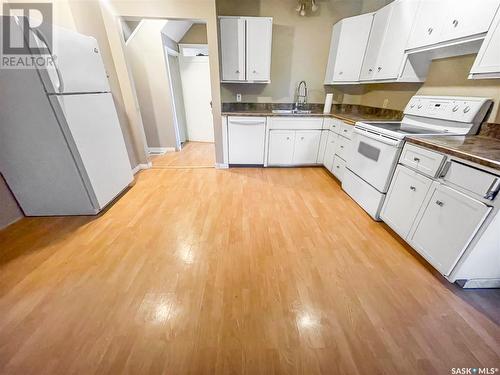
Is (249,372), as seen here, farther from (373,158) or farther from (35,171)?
(35,171)

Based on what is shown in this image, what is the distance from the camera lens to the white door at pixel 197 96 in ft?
13.9

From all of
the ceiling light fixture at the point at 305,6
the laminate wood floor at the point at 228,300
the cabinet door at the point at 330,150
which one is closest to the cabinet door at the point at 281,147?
the cabinet door at the point at 330,150

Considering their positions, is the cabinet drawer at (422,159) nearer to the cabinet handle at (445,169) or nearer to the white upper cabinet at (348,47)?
the cabinet handle at (445,169)

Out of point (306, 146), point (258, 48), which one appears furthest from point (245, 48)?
point (306, 146)

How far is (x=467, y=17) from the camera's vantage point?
1522 millimetres

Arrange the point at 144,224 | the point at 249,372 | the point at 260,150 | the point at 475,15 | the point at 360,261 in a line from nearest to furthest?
the point at 249,372 → the point at 475,15 → the point at 360,261 → the point at 144,224 → the point at 260,150

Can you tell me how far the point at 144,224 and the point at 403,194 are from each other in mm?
2420

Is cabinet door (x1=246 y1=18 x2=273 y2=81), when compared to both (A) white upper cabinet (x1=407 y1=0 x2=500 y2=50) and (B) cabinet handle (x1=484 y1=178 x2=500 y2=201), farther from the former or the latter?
(B) cabinet handle (x1=484 y1=178 x2=500 y2=201)

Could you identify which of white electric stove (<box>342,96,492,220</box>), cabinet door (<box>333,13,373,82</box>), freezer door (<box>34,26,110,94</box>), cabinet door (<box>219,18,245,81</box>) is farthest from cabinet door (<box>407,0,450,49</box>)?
freezer door (<box>34,26,110,94</box>)

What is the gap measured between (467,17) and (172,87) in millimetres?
4002

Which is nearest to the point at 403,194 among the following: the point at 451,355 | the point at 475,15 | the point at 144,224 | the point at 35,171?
the point at 451,355

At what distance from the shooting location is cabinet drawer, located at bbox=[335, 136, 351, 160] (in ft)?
8.50

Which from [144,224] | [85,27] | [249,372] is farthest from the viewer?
[85,27]

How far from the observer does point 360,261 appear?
1.60m
